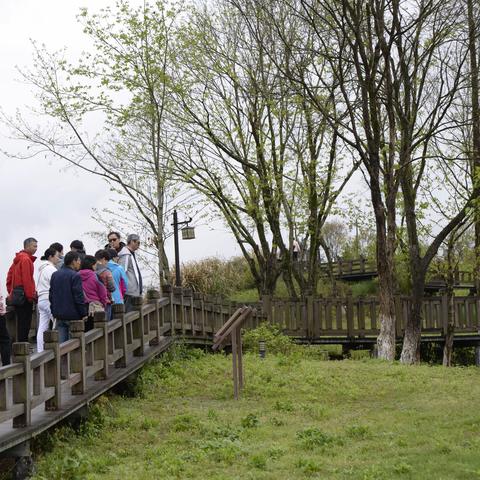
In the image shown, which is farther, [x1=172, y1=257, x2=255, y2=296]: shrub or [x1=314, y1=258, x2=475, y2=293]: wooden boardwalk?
[x1=314, y1=258, x2=475, y2=293]: wooden boardwalk

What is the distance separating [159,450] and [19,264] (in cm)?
487

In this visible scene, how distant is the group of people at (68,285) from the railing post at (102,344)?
212 millimetres

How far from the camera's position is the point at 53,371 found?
10.6 metres

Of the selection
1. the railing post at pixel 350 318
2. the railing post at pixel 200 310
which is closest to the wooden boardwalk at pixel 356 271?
the railing post at pixel 350 318

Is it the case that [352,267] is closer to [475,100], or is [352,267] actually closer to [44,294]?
[475,100]

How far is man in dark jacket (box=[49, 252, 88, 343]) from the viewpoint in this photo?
12398 mm

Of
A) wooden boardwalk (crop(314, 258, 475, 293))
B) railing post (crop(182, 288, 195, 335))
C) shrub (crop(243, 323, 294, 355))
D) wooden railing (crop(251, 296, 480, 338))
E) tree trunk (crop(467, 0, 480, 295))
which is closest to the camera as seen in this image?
railing post (crop(182, 288, 195, 335))

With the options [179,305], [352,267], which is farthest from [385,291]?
[352,267]

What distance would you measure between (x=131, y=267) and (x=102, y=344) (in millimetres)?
2879

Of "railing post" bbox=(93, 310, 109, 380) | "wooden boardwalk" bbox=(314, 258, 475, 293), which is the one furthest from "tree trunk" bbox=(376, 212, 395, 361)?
"wooden boardwalk" bbox=(314, 258, 475, 293)

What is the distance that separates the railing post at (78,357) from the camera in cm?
1152

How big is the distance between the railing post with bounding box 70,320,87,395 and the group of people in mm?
401

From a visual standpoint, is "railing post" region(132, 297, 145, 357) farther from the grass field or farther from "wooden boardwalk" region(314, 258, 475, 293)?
"wooden boardwalk" region(314, 258, 475, 293)

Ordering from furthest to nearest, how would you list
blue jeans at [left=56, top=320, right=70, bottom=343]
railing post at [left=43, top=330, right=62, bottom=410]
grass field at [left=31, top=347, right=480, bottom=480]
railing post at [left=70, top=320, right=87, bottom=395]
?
blue jeans at [left=56, top=320, right=70, bottom=343] < railing post at [left=70, top=320, right=87, bottom=395] < railing post at [left=43, top=330, right=62, bottom=410] < grass field at [left=31, top=347, right=480, bottom=480]
